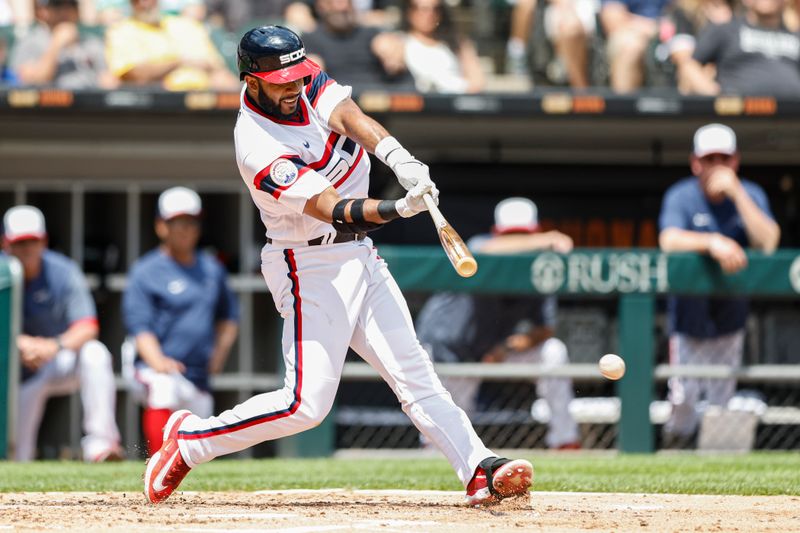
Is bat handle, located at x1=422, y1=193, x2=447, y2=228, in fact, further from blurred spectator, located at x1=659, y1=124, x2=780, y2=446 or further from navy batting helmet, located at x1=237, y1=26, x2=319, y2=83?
blurred spectator, located at x1=659, y1=124, x2=780, y2=446

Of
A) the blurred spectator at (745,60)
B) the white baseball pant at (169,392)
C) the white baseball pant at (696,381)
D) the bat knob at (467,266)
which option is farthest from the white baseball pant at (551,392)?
the bat knob at (467,266)

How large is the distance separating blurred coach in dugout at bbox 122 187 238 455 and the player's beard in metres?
3.55

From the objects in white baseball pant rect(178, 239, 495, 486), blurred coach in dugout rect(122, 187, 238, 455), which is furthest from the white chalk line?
blurred coach in dugout rect(122, 187, 238, 455)

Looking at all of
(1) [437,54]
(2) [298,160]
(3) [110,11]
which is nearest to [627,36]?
(1) [437,54]

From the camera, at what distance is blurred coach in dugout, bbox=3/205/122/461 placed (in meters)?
7.68

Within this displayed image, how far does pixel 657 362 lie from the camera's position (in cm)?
769

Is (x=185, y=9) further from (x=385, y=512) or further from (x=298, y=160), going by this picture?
(x=385, y=512)

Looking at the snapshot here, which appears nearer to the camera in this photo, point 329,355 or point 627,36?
point 329,355

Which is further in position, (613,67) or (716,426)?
(613,67)

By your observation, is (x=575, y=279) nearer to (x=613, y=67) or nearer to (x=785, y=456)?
(x=785, y=456)

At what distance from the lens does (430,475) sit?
20.8 feet

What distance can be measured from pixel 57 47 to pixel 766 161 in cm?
496

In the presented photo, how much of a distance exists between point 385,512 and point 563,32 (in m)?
5.58

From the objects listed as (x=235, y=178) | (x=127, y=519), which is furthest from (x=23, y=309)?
(x=127, y=519)
